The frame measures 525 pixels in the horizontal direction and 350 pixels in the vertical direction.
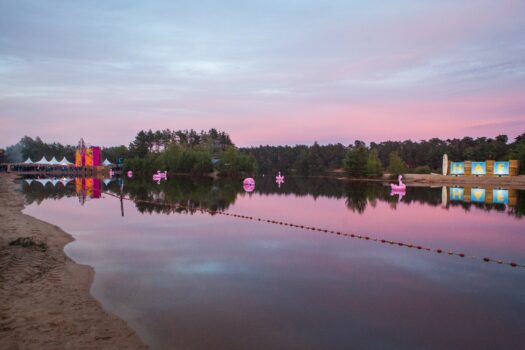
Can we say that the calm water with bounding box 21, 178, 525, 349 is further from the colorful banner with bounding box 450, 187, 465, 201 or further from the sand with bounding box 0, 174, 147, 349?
the colorful banner with bounding box 450, 187, 465, 201

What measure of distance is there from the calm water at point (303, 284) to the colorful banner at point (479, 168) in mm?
52719

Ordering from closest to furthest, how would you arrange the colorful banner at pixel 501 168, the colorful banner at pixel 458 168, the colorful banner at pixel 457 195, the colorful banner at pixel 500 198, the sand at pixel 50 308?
1. the sand at pixel 50 308
2. the colorful banner at pixel 500 198
3. the colorful banner at pixel 457 195
4. the colorful banner at pixel 501 168
5. the colorful banner at pixel 458 168

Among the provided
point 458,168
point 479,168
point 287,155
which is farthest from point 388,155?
point 479,168

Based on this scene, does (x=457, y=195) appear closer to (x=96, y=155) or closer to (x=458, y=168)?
(x=458, y=168)

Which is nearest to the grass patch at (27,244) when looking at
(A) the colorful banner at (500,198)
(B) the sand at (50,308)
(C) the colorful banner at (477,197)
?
(B) the sand at (50,308)

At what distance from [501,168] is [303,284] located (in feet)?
224

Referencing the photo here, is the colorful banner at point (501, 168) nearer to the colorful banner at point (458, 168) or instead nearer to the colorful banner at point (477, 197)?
the colorful banner at point (458, 168)

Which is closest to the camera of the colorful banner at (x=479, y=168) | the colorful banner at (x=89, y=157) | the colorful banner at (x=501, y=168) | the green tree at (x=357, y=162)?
the colorful banner at (x=501, y=168)

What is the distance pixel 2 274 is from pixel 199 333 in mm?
5966

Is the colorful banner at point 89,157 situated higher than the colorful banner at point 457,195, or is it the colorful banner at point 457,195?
the colorful banner at point 89,157

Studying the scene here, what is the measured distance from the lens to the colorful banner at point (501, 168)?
67.2 meters

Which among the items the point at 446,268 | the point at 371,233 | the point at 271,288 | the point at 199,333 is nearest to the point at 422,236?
the point at 371,233

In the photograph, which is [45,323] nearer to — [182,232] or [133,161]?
[182,232]

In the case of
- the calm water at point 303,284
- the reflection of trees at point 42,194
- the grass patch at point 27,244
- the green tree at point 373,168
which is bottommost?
the calm water at point 303,284
